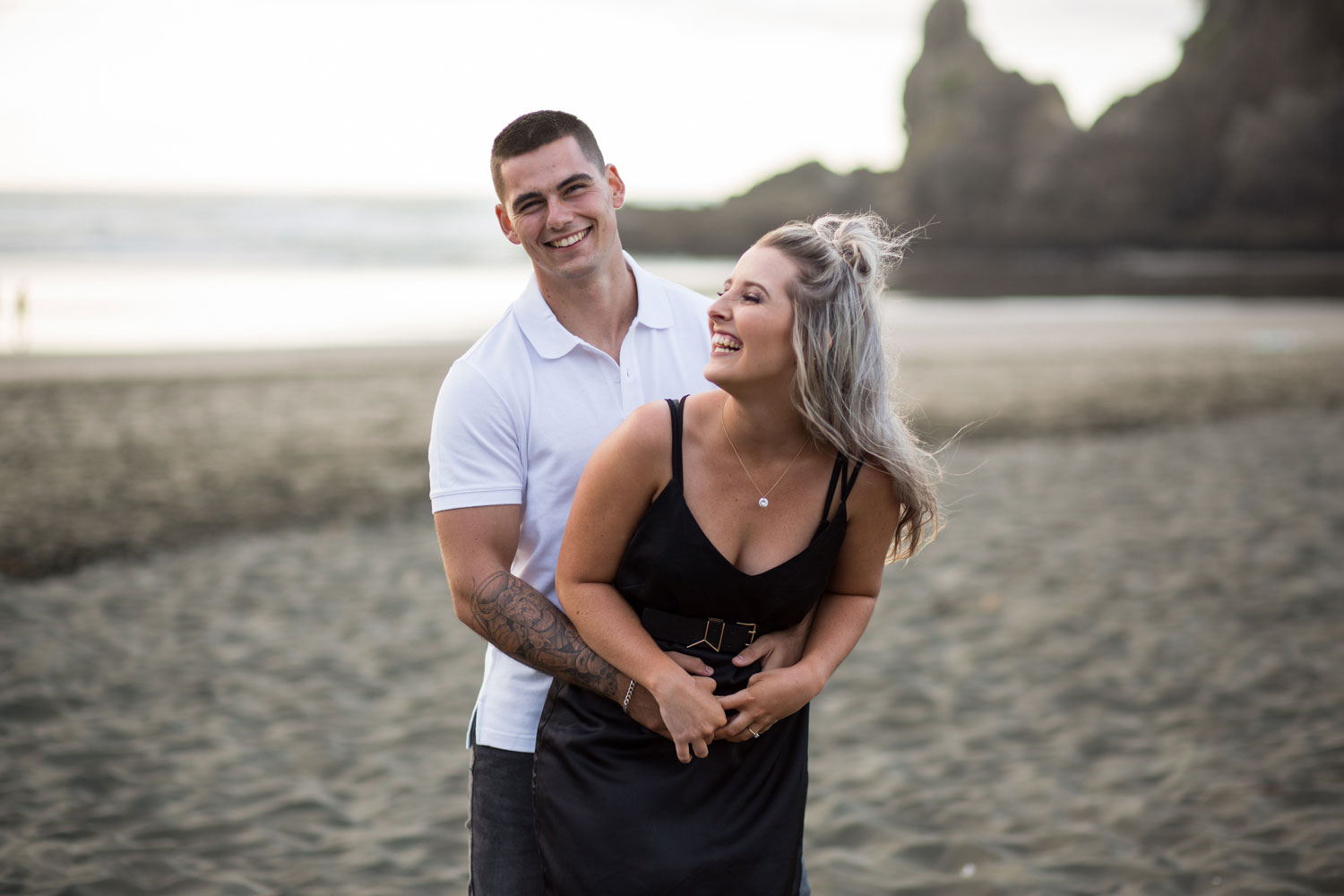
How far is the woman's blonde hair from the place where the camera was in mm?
2135

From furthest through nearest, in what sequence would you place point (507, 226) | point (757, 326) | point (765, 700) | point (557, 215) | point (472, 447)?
1. point (507, 226)
2. point (557, 215)
3. point (472, 447)
4. point (765, 700)
5. point (757, 326)

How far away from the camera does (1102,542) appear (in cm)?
810

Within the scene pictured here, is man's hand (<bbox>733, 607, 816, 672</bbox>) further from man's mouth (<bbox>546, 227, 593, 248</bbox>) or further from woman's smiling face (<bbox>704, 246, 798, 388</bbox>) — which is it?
man's mouth (<bbox>546, 227, 593, 248</bbox>)

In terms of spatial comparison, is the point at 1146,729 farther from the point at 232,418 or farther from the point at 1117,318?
the point at 1117,318

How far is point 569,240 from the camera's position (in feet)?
8.64

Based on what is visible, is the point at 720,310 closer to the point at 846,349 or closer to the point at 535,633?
the point at 846,349

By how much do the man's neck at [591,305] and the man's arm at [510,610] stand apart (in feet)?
1.61

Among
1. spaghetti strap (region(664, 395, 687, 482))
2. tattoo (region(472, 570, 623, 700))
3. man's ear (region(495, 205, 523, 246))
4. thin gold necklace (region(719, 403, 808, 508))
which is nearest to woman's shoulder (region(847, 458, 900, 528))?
thin gold necklace (region(719, 403, 808, 508))

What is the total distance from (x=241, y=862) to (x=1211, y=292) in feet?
117

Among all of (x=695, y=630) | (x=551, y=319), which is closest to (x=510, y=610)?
(x=695, y=630)

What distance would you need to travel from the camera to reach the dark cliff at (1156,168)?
5925cm

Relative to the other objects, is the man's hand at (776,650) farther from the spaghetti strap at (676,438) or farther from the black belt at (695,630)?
the spaghetti strap at (676,438)

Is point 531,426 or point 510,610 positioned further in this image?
point 531,426

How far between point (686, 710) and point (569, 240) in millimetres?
1185
